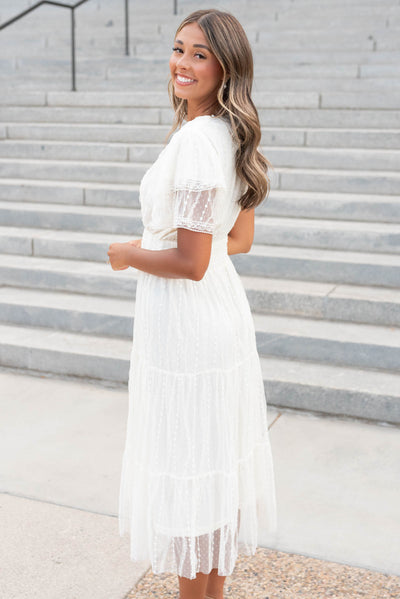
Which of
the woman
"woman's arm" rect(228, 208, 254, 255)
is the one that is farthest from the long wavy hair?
"woman's arm" rect(228, 208, 254, 255)

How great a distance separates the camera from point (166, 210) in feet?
7.04

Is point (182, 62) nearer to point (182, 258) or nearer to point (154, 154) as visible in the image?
point (182, 258)

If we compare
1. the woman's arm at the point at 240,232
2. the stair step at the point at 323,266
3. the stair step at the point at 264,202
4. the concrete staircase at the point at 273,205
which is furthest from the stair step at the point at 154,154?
the woman's arm at the point at 240,232

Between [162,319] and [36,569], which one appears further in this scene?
[36,569]

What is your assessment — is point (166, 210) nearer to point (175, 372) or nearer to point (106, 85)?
point (175, 372)

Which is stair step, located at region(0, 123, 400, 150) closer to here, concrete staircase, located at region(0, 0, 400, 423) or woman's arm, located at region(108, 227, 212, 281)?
concrete staircase, located at region(0, 0, 400, 423)

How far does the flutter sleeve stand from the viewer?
2.04 metres

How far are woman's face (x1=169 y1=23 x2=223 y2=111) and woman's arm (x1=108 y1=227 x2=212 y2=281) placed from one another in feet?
1.37

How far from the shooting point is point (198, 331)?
2.21 metres

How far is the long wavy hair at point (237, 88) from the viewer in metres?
2.05

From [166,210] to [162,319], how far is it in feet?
1.10

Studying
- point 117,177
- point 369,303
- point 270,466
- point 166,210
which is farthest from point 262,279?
point 166,210

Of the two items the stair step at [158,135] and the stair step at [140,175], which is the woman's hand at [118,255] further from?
the stair step at [158,135]

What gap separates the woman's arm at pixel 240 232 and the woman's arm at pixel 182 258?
366 millimetres
